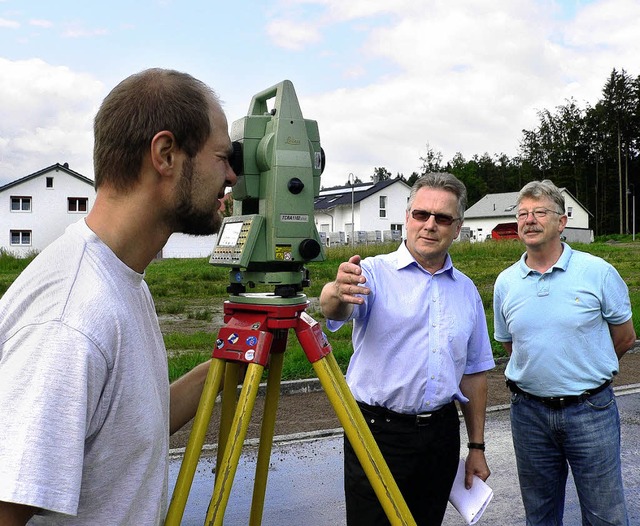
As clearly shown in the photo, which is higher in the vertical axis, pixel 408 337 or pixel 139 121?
pixel 139 121

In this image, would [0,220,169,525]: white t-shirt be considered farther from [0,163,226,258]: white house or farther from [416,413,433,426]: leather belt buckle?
[0,163,226,258]: white house

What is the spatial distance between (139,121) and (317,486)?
4.05 meters

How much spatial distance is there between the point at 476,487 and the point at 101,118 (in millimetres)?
2301

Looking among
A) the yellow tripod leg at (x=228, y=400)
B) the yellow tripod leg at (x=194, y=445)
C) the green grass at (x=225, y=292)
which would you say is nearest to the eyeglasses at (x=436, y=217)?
the yellow tripod leg at (x=228, y=400)

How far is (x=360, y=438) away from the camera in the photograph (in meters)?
2.05

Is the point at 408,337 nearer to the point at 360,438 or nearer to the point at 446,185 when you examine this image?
the point at 446,185

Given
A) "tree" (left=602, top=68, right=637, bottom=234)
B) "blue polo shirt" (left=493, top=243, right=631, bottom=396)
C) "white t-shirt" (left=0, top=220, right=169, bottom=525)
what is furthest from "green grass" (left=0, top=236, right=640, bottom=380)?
"tree" (left=602, top=68, right=637, bottom=234)

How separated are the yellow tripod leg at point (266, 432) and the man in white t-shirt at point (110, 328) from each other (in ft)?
1.93

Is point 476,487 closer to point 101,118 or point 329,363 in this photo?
point 329,363

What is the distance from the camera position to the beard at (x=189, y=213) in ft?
5.17

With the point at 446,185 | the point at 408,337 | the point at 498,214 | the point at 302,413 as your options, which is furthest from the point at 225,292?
the point at 498,214

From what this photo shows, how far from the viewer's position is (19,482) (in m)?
1.21

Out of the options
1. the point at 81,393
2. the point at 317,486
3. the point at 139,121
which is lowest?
the point at 317,486

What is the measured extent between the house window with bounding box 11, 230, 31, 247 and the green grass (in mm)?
26868
